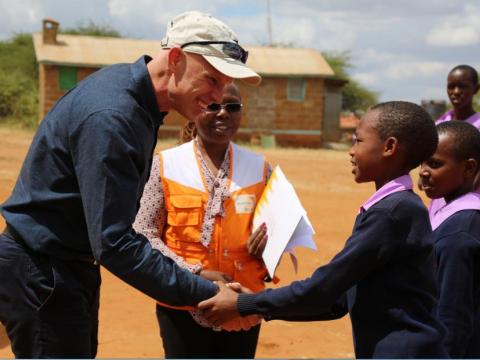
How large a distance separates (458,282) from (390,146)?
634mm

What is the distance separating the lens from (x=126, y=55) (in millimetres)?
27188

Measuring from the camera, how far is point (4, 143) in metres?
21.5

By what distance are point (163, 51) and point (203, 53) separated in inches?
7.8

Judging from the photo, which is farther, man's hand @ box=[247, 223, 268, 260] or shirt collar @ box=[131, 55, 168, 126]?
man's hand @ box=[247, 223, 268, 260]

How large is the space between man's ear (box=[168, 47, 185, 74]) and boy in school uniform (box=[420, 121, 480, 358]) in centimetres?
131

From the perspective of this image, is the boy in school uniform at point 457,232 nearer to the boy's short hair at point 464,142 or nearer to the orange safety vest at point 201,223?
the boy's short hair at point 464,142

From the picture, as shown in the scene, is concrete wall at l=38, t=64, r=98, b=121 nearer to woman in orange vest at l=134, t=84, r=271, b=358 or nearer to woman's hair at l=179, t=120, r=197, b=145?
woman's hair at l=179, t=120, r=197, b=145

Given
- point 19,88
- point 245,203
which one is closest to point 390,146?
point 245,203

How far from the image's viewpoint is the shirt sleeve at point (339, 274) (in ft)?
8.60

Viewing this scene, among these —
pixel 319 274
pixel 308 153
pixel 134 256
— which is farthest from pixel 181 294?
pixel 308 153

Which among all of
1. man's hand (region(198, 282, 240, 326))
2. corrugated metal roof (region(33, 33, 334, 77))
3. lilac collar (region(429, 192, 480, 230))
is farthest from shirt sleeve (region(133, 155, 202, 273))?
corrugated metal roof (region(33, 33, 334, 77))

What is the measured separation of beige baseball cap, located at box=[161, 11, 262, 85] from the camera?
270 cm

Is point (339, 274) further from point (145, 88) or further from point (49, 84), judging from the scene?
point (49, 84)

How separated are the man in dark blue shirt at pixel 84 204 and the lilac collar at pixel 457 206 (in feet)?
3.63
